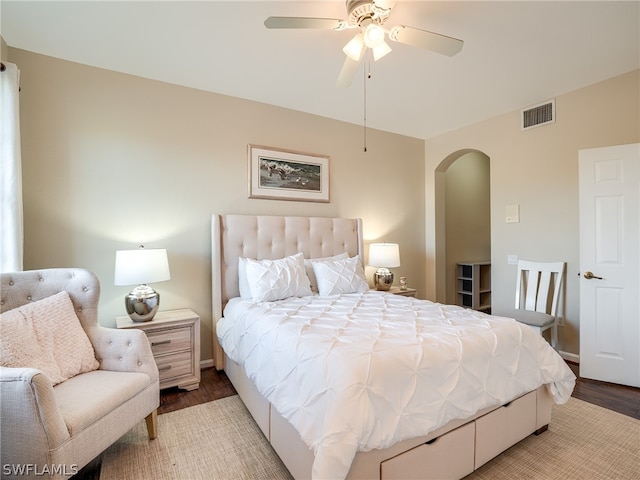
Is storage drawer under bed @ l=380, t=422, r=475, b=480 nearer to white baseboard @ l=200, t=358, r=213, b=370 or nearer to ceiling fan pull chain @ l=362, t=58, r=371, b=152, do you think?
white baseboard @ l=200, t=358, r=213, b=370

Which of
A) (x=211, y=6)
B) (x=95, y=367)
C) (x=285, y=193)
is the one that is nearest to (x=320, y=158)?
(x=285, y=193)

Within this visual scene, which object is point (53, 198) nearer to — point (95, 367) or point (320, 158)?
point (95, 367)

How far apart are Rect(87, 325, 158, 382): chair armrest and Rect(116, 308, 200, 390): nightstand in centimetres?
51

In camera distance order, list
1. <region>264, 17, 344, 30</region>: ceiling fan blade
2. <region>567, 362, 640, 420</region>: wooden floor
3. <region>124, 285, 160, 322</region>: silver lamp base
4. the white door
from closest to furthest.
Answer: <region>264, 17, 344, 30</region>: ceiling fan blade, <region>567, 362, 640, 420</region>: wooden floor, <region>124, 285, 160, 322</region>: silver lamp base, the white door

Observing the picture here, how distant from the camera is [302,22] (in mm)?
1771

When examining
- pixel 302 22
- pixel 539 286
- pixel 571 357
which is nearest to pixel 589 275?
pixel 539 286

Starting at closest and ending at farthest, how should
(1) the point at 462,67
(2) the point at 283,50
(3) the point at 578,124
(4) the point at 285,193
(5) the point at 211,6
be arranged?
(5) the point at 211,6 → (2) the point at 283,50 → (1) the point at 462,67 → (3) the point at 578,124 → (4) the point at 285,193

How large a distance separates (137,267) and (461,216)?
482 cm

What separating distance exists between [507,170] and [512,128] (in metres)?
0.49

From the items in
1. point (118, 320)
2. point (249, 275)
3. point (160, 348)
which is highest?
point (249, 275)

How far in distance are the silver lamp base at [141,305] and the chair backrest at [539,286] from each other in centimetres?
375

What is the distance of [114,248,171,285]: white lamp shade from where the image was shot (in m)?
2.41

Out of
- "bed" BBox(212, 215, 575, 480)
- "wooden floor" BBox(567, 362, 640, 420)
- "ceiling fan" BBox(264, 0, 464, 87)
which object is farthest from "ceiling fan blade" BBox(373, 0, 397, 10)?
"wooden floor" BBox(567, 362, 640, 420)

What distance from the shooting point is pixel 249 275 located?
2840 millimetres
